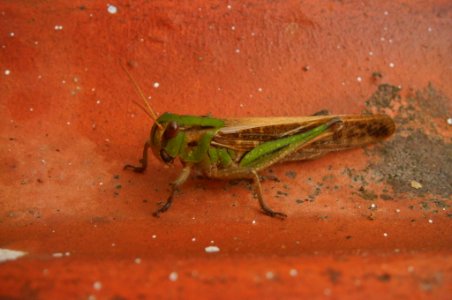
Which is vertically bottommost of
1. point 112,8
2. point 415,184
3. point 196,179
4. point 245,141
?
point 196,179

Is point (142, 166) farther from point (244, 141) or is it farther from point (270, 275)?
point (270, 275)

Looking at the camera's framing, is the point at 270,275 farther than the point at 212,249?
No

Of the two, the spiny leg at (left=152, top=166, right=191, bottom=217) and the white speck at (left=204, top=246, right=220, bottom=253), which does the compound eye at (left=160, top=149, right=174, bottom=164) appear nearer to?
the spiny leg at (left=152, top=166, right=191, bottom=217)

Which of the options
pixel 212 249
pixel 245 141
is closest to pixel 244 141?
pixel 245 141

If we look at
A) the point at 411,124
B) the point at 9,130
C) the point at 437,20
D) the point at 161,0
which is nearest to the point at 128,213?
the point at 9,130

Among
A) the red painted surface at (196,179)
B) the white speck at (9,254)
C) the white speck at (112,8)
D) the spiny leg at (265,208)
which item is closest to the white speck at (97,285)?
the red painted surface at (196,179)

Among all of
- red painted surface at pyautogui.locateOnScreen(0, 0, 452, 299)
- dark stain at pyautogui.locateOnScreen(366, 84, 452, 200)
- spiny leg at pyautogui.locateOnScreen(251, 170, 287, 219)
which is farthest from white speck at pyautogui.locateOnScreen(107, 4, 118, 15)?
dark stain at pyautogui.locateOnScreen(366, 84, 452, 200)
